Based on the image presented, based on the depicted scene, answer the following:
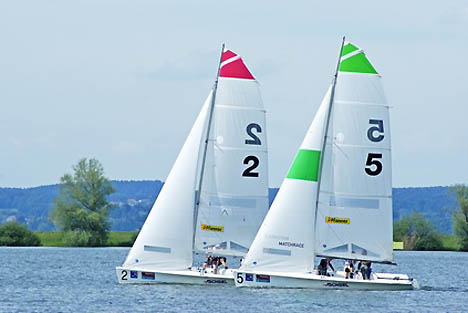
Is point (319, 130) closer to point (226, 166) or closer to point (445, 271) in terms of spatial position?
point (226, 166)

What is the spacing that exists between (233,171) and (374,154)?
6582 millimetres

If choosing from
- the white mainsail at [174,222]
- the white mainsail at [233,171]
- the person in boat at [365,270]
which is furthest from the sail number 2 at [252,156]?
the person in boat at [365,270]

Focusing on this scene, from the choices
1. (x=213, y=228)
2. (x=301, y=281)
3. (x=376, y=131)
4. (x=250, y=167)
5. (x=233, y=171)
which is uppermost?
(x=376, y=131)

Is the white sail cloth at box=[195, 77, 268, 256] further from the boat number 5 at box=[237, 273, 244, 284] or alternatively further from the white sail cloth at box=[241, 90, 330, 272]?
the boat number 5 at box=[237, 273, 244, 284]

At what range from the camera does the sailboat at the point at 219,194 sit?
53125 mm

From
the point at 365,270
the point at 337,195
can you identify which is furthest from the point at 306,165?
the point at 365,270

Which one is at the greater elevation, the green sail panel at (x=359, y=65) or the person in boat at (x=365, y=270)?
the green sail panel at (x=359, y=65)

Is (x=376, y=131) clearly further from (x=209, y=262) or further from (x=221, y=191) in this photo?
(x=209, y=262)

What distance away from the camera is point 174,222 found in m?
53.2

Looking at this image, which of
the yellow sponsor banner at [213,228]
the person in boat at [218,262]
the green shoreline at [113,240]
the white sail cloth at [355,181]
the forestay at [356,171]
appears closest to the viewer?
the forestay at [356,171]

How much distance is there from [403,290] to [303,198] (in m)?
6.74

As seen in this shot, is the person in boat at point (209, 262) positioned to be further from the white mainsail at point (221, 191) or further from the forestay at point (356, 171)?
the forestay at point (356, 171)

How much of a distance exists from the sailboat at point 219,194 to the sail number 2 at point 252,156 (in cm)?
4

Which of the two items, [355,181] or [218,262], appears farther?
[218,262]
